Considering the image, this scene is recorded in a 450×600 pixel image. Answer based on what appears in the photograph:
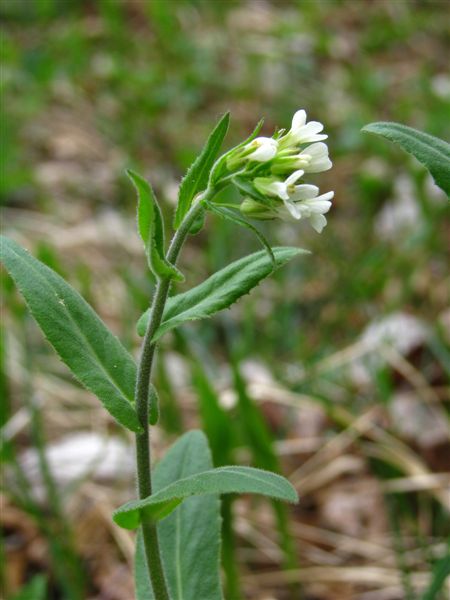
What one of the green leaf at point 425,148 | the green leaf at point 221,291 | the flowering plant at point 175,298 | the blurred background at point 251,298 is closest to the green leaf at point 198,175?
the flowering plant at point 175,298

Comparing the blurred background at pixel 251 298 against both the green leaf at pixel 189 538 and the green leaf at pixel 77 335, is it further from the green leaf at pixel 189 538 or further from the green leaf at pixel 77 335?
the green leaf at pixel 77 335

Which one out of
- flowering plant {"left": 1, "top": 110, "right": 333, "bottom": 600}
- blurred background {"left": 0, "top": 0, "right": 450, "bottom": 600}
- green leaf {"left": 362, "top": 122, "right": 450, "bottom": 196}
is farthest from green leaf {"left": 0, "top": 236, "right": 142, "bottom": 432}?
blurred background {"left": 0, "top": 0, "right": 450, "bottom": 600}

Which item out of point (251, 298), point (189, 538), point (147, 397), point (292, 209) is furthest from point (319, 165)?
point (251, 298)

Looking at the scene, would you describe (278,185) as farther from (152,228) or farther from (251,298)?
(251,298)

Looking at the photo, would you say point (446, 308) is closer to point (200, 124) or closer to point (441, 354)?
point (441, 354)

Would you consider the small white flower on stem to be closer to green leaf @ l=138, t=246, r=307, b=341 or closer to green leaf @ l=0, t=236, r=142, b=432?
green leaf @ l=138, t=246, r=307, b=341

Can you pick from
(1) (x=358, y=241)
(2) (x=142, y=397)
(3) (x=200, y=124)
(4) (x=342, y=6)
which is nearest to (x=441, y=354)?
(1) (x=358, y=241)
